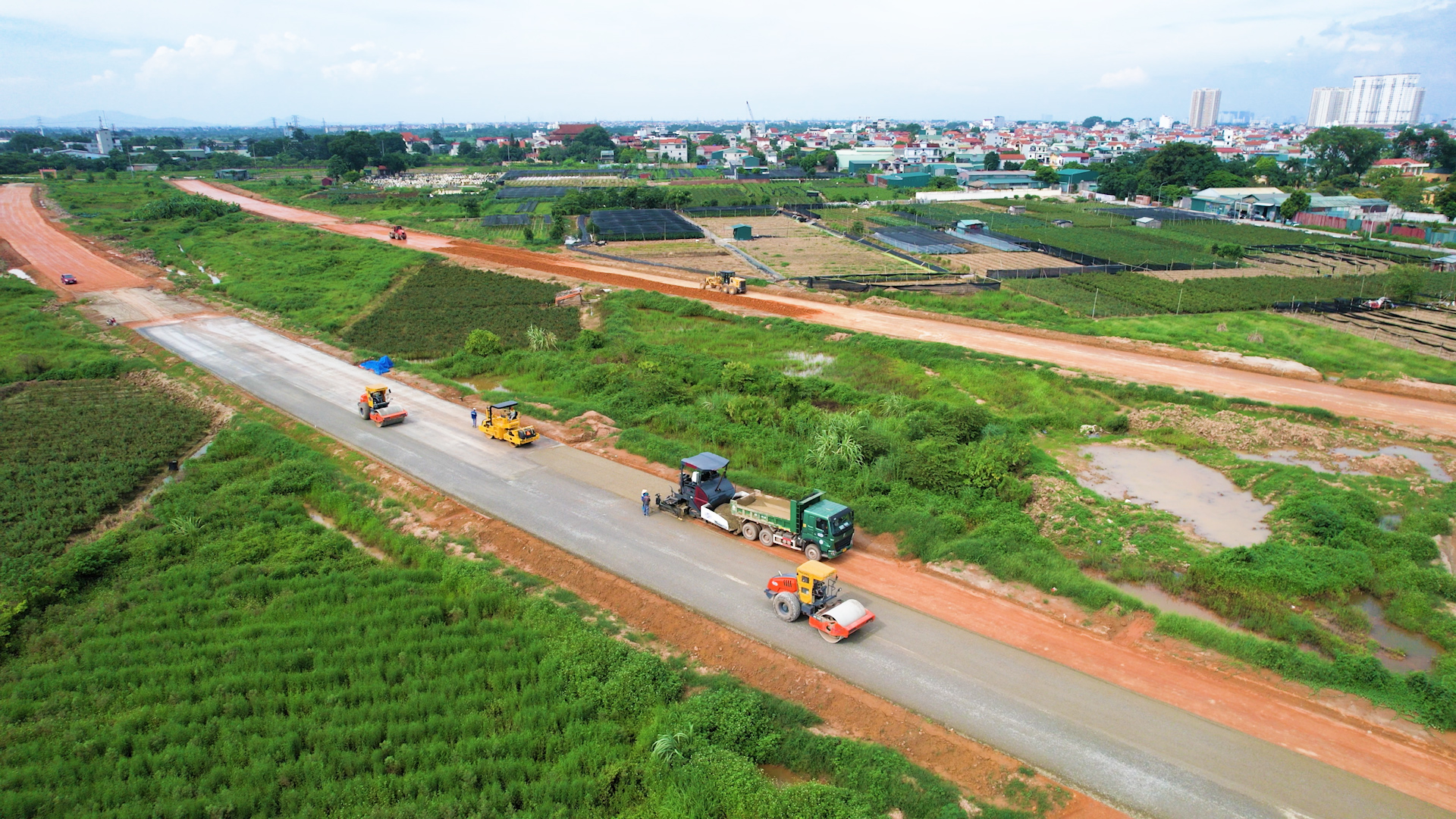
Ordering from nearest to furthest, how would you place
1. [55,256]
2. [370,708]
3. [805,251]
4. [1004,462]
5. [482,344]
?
1. [370,708]
2. [1004,462]
3. [482,344]
4. [55,256]
5. [805,251]

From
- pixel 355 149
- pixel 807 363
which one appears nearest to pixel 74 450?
pixel 807 363

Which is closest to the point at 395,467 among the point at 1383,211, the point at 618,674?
the point at 618,674

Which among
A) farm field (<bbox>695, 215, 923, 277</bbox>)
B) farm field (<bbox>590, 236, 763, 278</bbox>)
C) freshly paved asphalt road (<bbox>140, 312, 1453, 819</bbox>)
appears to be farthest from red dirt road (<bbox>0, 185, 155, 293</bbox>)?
farm field (<bbox>695, 215, 923, 277</bbox>)

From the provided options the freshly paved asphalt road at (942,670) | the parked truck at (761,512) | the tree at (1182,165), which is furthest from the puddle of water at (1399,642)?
the tree at (1182,165)

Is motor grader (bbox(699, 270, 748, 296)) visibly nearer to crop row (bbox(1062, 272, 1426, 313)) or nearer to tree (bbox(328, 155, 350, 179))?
crop row (bbox(1062, 272, 1426, 313))

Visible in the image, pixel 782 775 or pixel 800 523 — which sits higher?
pixel 800 523

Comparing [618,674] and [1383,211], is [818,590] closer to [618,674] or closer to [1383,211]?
[618,674]

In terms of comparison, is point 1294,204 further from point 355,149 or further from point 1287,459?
point 355,149
